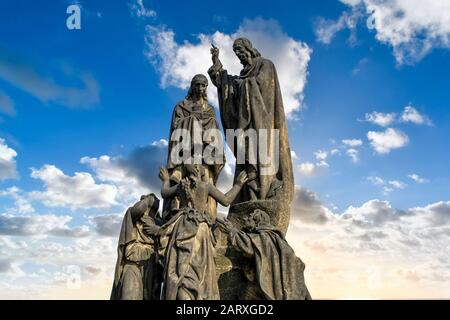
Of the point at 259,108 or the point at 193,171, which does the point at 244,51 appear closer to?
the point at 259,108

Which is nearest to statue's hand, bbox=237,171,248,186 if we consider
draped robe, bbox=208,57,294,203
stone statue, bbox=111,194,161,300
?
draped robe, bbox=208,57,294,203

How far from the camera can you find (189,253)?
A: 9195mm

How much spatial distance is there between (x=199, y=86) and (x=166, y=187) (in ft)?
8.81

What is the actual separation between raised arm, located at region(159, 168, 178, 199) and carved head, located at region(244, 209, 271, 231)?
68.4 inches

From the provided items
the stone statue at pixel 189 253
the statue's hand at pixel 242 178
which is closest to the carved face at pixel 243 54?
the statue's hand at pixel 242 178

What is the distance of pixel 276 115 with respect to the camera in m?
12.0

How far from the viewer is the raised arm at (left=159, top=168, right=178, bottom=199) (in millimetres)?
10742

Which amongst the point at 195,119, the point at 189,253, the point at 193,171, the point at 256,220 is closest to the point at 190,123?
the point at 195,119

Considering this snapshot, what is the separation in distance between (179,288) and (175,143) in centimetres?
395

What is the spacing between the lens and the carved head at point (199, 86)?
39.8 feet

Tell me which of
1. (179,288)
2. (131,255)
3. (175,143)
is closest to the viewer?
(179,288)

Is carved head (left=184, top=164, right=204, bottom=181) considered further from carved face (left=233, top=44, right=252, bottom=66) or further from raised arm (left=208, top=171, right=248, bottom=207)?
carved face (left=233, top=44, right=252, bottom=66)
